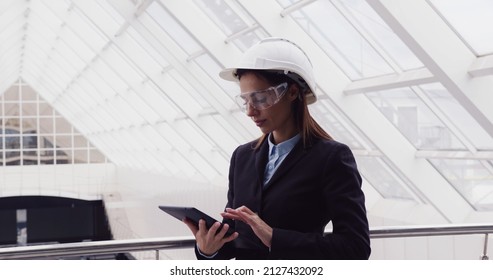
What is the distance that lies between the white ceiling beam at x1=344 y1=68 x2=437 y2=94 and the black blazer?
16.3 feet

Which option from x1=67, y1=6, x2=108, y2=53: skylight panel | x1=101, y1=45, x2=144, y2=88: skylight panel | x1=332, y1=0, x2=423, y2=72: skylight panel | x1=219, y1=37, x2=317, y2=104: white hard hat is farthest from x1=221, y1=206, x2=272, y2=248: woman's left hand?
x1=101, y1=45, x2=144, y2=88: skylight panel

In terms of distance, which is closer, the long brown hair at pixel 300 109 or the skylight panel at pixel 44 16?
the long brown hair at pixel 300 109

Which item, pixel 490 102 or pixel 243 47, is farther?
pixel 243 47

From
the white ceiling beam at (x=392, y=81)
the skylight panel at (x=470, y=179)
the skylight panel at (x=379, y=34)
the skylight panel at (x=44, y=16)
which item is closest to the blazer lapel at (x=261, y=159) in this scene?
the white ceiling beam at (x=392, y=81)

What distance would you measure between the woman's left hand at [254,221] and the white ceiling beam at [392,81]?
515cm

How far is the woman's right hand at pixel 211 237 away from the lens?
2.41 metres

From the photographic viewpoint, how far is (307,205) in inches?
93.6

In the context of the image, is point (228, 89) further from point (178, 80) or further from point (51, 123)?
point (51, 123)

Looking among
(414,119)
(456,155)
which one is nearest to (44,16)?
(414,119)

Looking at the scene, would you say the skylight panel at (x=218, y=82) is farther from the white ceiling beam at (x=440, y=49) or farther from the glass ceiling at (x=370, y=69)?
the white ceiling beam at (x=440, y=49)

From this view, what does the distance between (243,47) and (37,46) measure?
68.3 ft

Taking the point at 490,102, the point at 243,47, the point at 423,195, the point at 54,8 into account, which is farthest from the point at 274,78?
the point at 54,8

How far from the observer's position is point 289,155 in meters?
2.44

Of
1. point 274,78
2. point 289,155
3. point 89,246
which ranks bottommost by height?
point 89,246
